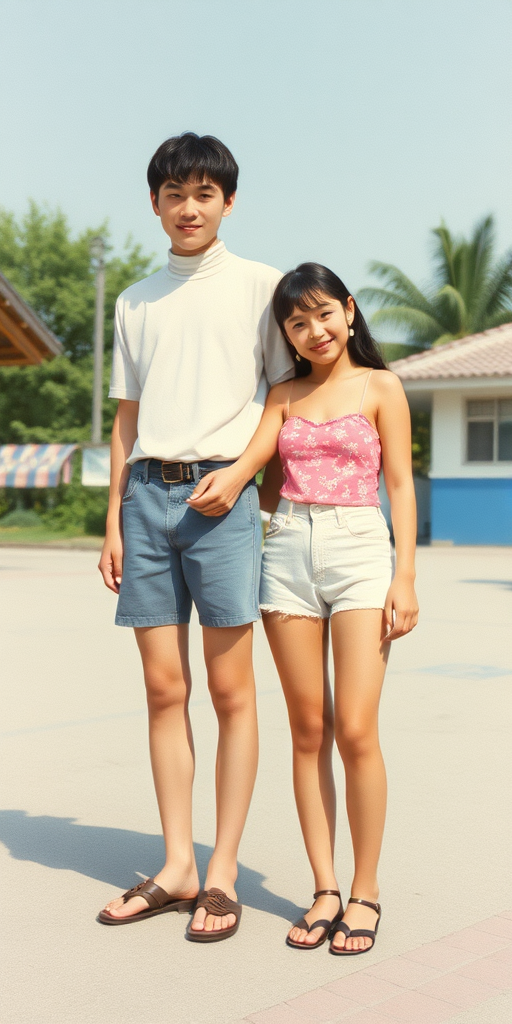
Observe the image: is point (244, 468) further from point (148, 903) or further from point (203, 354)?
point (148, 903)

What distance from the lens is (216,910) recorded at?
3086 millimetres

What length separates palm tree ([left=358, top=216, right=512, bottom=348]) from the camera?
32938 millimetres

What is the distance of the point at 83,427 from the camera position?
3803 cm

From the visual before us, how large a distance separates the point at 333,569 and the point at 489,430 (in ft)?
76.1

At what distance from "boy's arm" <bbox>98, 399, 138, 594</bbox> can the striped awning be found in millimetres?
24614

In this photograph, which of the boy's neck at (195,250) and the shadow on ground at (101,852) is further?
the shadow on ground at (101,852)

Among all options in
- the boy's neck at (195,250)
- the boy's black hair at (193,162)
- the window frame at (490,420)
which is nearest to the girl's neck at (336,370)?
the boy's neck at (195,250)

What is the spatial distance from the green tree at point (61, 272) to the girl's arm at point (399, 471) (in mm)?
36055

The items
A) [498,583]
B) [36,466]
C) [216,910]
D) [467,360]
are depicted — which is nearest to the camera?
[216,910]

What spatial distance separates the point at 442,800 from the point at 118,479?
1.94 meters

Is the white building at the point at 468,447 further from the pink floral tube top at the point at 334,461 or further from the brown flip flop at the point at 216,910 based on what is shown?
the brown flip flop at the point at 216,910

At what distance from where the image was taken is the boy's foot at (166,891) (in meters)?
3.19

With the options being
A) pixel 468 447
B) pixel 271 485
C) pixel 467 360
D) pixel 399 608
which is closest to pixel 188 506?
pixel 271 485

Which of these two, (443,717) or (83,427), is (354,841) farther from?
(83,427)
